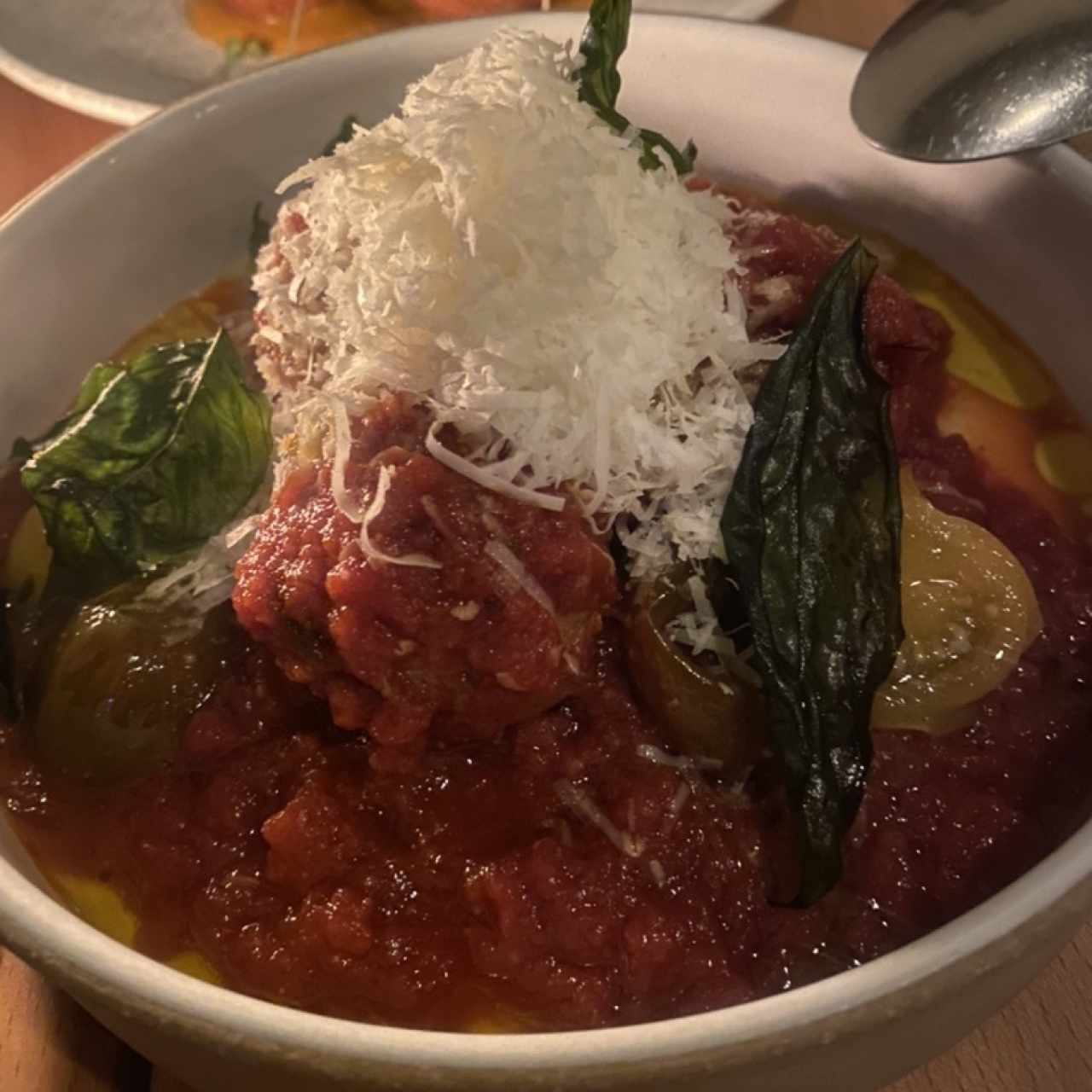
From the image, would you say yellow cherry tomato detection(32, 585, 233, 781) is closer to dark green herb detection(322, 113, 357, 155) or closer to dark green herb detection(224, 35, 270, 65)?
dark green herb detection(322, 113, 357, 155)

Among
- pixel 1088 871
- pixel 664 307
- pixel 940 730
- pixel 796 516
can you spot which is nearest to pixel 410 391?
pixel 664 307

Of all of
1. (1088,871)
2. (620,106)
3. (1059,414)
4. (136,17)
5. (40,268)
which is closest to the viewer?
(1088,871)

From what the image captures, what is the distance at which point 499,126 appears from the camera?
1.36 m

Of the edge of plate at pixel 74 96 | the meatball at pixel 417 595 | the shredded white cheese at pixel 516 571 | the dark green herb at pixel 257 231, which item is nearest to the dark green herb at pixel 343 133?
the dark green herb at pixel 257 231

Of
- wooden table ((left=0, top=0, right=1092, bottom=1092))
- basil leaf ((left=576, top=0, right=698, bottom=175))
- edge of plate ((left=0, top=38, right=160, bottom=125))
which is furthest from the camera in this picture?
edge of plate ((left=0, top=38, right=160, bottom=125))

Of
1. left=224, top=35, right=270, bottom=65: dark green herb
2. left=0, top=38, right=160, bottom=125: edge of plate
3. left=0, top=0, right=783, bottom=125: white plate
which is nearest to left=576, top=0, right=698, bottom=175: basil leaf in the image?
left=0, top=0, right=783, bottom=125: white plate

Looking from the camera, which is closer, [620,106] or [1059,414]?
[1059,414]

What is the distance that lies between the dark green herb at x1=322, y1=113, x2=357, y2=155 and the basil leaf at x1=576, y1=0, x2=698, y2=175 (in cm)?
58

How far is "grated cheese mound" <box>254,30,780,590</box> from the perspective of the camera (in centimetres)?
133

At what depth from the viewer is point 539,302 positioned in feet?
4.36

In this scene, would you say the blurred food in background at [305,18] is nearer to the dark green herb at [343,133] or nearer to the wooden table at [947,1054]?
the dark green herb at [343,133]

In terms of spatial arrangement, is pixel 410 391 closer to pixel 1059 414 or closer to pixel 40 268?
pixel 40 268

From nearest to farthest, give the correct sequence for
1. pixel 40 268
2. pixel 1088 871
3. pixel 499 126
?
pixel 1088 871 → pixel 499 126 → pixel 40 268

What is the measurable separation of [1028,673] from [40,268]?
1.54 metres
